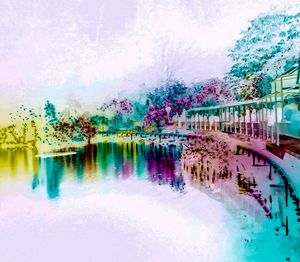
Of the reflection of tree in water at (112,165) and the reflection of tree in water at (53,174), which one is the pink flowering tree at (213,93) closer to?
the reflection of tree in water at (112,165)

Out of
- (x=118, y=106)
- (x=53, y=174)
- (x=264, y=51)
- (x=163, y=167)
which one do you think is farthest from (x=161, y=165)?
(x=264, y=51)

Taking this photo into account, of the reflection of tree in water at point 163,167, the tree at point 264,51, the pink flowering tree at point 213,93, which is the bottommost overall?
the reflection of tree in water at point 163,167

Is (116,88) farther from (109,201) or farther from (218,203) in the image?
(218,203)

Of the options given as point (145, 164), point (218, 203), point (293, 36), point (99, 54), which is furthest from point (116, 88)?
point (293, 36)

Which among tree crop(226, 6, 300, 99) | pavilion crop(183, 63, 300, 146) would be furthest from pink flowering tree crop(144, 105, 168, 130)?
tree crop(226, 6, 300, 99)

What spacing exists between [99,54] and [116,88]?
17 centimetres

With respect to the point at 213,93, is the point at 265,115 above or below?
below

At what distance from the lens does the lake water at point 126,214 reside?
1.96 meters

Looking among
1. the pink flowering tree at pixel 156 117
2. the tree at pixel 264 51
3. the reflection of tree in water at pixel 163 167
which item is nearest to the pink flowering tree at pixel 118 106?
the pink flowering tree at pixel 156 117

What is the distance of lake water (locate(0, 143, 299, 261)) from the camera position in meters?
1.96

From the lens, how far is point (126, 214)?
6.62ft

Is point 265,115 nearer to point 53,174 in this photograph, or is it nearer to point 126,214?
point 126,214

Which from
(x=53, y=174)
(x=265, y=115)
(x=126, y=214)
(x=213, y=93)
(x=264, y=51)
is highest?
(x=264, y=51)

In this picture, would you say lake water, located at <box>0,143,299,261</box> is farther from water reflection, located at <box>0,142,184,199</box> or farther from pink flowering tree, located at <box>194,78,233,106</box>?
pink flowering tree, located at <box>194,78,233,106</box>
